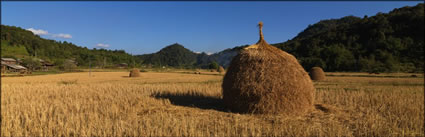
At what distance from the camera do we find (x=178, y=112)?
23.2ft

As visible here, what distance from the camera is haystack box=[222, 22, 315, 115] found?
669 centimetres

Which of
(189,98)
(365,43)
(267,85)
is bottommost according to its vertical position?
(189,98)

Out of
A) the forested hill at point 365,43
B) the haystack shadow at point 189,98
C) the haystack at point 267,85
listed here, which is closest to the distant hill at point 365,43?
the forested hill at point 365,43

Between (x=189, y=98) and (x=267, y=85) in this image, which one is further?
(x=189, y=98)

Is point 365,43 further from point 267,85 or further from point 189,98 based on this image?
point 267,85

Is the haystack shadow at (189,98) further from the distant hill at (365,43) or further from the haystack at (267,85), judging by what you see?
the distant hill at (365,43)

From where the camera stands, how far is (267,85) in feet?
21.9

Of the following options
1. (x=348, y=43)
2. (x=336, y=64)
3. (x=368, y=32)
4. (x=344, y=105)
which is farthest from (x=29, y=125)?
(x=368, y=32)

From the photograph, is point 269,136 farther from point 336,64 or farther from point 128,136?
point 336,64

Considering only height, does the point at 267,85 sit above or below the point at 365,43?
below

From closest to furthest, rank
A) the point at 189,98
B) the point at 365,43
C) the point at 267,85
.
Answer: the point at 267,85 < the point at 189,98 < the point at 365,43

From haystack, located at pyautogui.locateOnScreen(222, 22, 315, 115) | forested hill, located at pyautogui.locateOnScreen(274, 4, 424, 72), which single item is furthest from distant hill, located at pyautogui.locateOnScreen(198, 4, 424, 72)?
haystack, located at pyautogui.locateOnScreen(222, 22, 315, 115)

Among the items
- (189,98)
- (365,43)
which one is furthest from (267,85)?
(365,43)

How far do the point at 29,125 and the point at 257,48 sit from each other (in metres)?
6.94
